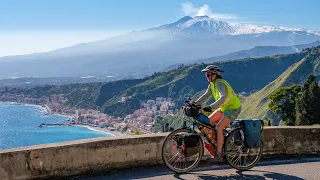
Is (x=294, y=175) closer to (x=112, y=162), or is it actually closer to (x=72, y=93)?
(x=112, y=162)

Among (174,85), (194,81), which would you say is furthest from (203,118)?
(194,81)

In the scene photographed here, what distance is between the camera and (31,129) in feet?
407

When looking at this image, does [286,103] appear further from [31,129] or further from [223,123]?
[31,129]

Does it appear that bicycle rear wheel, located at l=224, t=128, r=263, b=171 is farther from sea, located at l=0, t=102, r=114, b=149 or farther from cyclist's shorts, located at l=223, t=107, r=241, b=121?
sea, located at l=0, t=102, r=114, b=149

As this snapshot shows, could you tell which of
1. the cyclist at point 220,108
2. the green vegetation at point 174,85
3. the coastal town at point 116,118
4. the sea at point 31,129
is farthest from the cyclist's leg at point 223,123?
the green vegetation at point 174,85

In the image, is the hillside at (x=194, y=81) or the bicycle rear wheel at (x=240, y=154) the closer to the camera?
the bicycle rear wheel at (x=240, y=154)

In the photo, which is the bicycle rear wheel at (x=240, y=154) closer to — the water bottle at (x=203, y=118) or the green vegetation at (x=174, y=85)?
the water bottle at (x=203, y=118)

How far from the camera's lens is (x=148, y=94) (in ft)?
555

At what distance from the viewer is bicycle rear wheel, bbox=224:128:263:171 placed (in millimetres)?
6582

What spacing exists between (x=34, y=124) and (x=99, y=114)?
2818cm

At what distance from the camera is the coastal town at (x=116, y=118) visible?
408ft

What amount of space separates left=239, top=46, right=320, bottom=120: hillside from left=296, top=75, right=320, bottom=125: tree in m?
41.8

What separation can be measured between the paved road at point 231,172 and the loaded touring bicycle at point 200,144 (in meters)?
0.16

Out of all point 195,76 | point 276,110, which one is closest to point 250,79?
point 195,76
